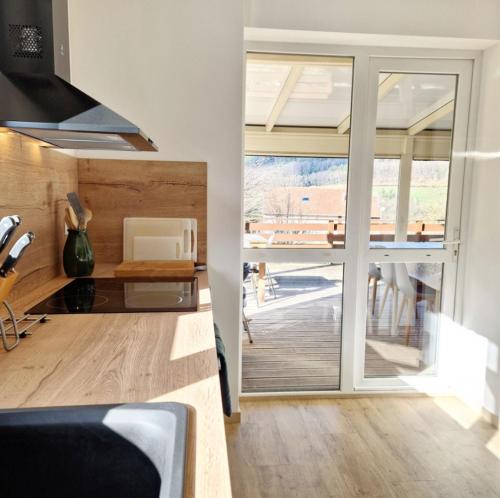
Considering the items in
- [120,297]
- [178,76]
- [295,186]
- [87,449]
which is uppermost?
[178,76]

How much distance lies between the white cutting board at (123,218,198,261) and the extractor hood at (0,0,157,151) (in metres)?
0.84

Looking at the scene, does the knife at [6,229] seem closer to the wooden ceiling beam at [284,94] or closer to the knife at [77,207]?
the knife at [77,207]

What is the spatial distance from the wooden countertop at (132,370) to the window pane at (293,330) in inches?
57.8

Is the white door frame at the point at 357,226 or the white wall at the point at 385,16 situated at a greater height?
the white wall at the point at 385,16

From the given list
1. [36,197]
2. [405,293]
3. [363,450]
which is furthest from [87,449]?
[405,293]

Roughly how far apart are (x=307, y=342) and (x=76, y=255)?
1692 millimetres

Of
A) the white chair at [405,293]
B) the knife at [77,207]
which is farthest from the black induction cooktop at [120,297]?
the white chair at [405,293]

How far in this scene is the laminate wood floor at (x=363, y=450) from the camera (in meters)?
1.98

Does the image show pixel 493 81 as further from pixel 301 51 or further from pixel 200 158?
pixel 200 158

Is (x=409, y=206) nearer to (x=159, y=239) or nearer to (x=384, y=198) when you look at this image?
(x=384, y=198)

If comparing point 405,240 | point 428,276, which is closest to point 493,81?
point 405,240

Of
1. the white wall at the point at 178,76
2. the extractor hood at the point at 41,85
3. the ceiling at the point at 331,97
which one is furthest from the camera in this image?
the ceiling at the point at 331,97

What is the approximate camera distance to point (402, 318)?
2.94 metres

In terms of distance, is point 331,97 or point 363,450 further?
point 331,97
